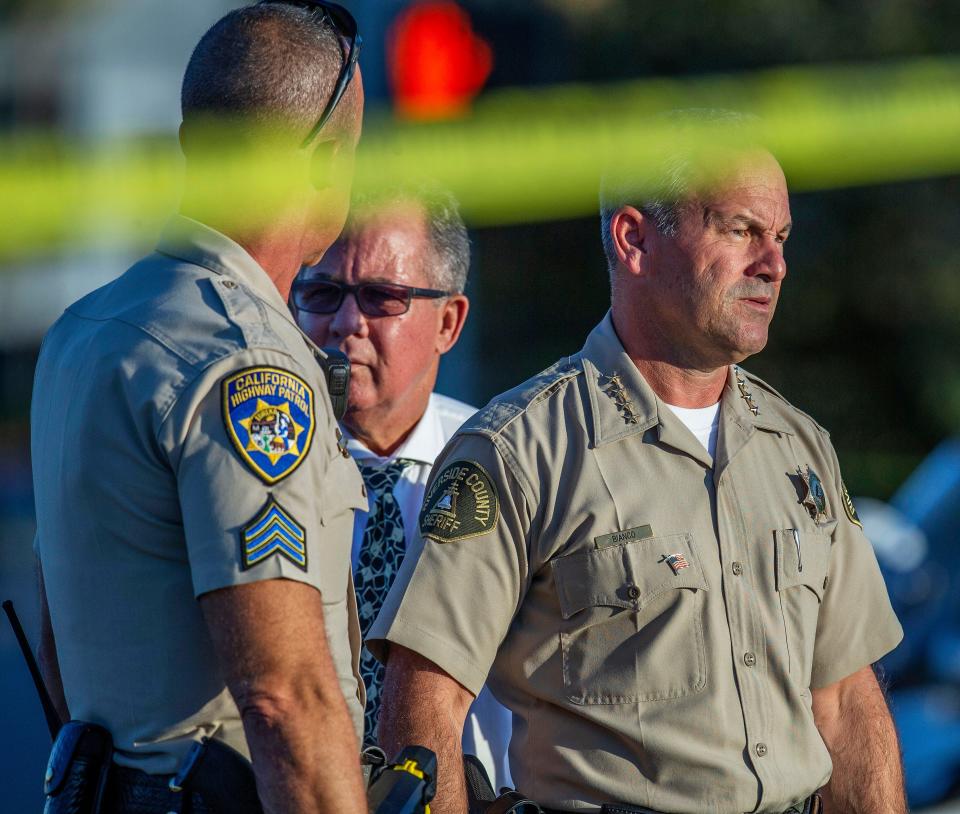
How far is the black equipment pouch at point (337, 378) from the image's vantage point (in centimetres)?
211

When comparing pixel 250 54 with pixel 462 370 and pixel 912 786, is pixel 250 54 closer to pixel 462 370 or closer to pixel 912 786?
pixel 462 370

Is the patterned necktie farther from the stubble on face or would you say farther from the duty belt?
the stubble on face

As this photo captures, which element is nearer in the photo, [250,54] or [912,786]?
[250,54]

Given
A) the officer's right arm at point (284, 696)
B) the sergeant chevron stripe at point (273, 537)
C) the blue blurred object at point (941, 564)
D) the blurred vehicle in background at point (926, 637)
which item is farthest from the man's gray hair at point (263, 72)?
the blue blurred object at point (941, 564)

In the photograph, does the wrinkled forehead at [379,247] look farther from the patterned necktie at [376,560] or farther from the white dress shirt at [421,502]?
the patterned necktie at [376,560]

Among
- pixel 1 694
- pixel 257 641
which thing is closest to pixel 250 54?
pixel 257 641

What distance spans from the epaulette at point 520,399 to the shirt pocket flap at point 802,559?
52 centimetres

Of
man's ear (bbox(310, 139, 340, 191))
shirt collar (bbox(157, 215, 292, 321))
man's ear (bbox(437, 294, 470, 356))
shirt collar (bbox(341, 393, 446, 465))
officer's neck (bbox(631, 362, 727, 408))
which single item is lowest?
shirt collar (bbox(341, 393, 446, 465))

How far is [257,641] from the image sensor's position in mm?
1696

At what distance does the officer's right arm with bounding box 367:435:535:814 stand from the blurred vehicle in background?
367cm

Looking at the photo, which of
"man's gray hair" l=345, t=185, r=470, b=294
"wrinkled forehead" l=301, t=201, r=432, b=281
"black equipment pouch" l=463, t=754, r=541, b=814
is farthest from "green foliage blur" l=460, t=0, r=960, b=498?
"black equipment pouch" l=463, t=754, r=541, b=814

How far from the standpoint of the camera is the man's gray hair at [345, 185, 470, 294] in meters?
3.25

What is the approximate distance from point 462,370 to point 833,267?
21.5 ft

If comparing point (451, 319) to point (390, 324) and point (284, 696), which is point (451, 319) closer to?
point (390, 324)
